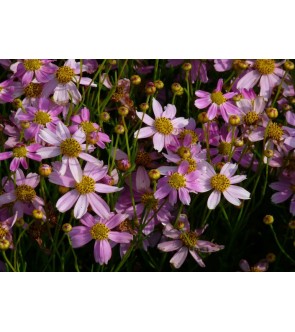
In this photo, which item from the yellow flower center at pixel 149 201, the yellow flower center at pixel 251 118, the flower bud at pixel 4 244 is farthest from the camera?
the yellow flower center at pixel 251 118

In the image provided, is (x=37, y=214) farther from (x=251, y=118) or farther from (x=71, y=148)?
(x=251, y=118)

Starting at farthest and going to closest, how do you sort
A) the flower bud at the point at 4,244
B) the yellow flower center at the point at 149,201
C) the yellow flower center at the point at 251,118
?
the yellow flower center at the point at 251,118
the yellow flower center at the point at 149,201
the flower bud at the point at 4,244

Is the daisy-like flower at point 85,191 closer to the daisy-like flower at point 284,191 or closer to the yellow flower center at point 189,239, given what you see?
the yellow flower center at point 189,239

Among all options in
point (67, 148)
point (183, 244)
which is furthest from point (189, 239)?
point (67, 148)

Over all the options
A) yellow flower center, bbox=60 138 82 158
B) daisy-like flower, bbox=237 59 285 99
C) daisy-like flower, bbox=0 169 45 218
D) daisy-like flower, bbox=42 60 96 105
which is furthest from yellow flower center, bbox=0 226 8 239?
daisy-like flower, bbox=237 59 285 99

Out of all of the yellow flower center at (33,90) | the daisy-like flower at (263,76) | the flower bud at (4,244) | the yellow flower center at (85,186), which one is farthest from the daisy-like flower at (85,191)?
the daisy-like flower at (263,76)

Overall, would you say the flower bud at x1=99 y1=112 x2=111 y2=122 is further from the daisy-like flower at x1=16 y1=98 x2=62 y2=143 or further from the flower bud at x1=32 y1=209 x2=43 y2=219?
the flower bud at x1=32 y1=209 x2=43 y2=219

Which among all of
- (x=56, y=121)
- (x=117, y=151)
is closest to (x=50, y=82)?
(x=56, y=121)
